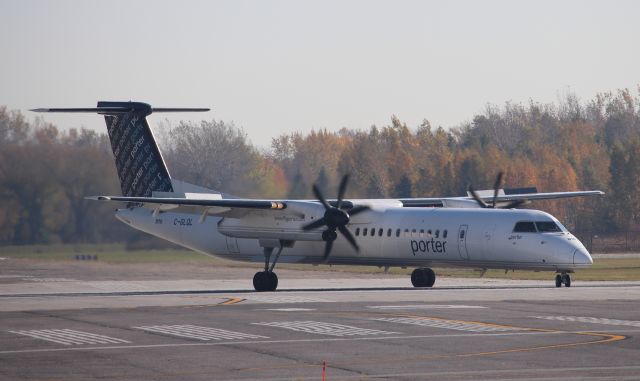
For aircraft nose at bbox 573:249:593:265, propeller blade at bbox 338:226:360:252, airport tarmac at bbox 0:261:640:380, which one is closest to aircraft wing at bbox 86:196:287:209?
propeller blade at bbox 338:226:360:252

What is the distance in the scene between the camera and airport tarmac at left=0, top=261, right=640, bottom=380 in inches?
666

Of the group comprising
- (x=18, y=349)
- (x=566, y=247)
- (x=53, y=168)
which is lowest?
(x=18, y=349)

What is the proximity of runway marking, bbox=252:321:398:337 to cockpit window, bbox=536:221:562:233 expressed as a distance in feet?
41.2

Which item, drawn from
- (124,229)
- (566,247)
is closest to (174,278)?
(124,229)

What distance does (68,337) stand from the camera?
840 inches

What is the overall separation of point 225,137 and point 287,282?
21.5m

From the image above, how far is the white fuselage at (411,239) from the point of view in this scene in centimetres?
3419

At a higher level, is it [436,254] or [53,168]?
[53,168]

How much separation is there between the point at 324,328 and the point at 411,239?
45.5ft

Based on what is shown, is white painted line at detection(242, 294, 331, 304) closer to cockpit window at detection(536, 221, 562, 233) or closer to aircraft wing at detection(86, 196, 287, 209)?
aircraft wing at detection(86, 196, 287, 209)

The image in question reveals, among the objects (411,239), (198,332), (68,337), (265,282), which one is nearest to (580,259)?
(411,239)

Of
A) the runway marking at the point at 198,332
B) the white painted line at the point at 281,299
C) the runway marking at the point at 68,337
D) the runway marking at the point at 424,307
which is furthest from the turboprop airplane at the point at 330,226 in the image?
the runway marking at the point at 68,337

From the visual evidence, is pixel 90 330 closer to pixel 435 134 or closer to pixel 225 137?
pixel 225 137

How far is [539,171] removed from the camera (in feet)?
292
